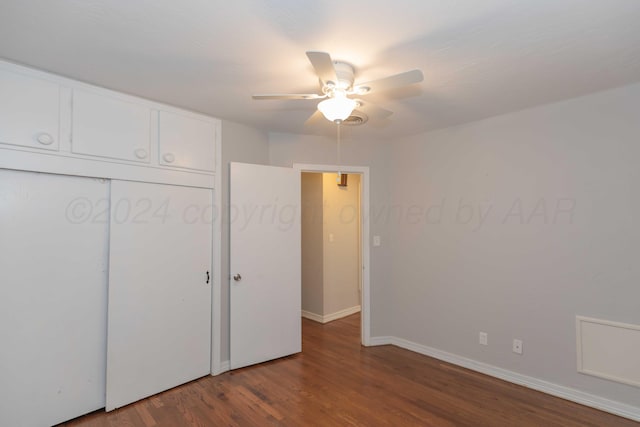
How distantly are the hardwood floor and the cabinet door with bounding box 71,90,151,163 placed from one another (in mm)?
1958

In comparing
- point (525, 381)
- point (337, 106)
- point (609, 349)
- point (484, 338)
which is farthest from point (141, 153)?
point (609, 349)

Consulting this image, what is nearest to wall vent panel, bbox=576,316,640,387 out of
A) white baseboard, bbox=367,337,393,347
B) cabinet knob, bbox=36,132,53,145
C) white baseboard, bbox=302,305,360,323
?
white baseboard, bbox=367,337,393,347

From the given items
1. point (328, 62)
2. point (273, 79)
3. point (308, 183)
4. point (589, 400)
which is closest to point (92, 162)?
point (273, 79)

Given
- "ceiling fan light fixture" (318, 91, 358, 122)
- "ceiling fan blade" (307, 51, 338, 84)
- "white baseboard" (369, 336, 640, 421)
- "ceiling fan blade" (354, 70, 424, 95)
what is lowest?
"white baseboard" (369, 336, 640, 421)

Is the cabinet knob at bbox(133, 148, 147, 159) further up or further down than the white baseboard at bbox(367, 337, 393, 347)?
further up

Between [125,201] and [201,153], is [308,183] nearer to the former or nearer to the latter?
[201,153]

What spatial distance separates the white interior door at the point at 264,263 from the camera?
10.5 ft

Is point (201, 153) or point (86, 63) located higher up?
point (86, 63)

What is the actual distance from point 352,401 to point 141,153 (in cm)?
261

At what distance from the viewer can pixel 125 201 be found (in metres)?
2.60

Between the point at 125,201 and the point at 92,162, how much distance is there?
36 cm

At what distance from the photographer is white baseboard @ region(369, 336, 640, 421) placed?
8.02 feet

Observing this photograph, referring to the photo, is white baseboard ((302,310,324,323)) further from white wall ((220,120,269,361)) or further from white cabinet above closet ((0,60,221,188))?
white cabinet above closet ((0,60,221,188))

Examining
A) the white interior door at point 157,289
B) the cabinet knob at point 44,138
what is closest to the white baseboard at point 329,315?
the white interior door at point 157,289
